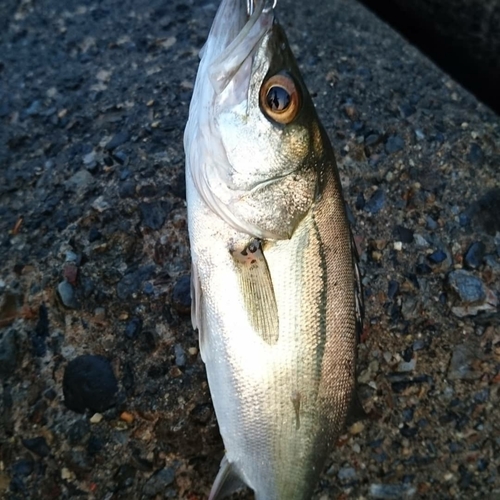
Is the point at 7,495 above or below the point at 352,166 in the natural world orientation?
below

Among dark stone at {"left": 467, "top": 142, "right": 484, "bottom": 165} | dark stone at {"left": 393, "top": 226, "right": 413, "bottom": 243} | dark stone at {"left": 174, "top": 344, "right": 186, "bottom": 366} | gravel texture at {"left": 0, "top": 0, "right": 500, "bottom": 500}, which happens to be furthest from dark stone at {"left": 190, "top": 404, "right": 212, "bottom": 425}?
dark stone at {"left": 467, "top": 142, "right": 484, "bottom": 165}

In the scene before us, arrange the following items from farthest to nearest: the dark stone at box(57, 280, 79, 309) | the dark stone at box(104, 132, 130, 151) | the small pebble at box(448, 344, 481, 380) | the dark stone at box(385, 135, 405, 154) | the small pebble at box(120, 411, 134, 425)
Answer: the dark stone at box(385, 135, 405, 154)
the dark stone at box(104, 132, 130, 151)
the small pebble at box(448, 344, 481, 380)
the dark stone at box(57, 280, 79, 309)
the small pebble at box(120, 411, 134, 425)

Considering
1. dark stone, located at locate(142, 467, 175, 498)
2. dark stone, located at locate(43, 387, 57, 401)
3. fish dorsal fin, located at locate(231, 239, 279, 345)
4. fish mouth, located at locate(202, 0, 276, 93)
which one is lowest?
dark stone, located at locate(142, 467, 175, 498)

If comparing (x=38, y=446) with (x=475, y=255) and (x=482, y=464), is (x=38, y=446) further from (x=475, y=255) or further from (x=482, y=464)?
(x=475, y=255)

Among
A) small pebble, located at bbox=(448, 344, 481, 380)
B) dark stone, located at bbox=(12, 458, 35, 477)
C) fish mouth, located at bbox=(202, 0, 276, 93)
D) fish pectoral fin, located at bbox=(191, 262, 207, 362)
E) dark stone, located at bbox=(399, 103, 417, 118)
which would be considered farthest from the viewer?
dark stone, located at bbox=(399, 103, 417, 118)

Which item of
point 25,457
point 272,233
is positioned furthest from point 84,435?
point 272,233

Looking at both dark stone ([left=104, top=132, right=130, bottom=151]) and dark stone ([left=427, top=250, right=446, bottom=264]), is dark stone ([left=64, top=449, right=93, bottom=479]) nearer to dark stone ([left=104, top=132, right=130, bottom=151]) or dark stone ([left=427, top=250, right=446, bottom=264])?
dark stone ([left=104, top=132, right=130, bottom=151])

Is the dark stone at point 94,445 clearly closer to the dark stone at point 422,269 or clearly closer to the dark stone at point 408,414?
the dark stone at point 408,414

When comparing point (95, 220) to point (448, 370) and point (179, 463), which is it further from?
point (448, 370)

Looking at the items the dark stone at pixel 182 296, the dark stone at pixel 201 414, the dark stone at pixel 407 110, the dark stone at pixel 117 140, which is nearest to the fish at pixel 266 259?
the dark stone at pixel 201 414
